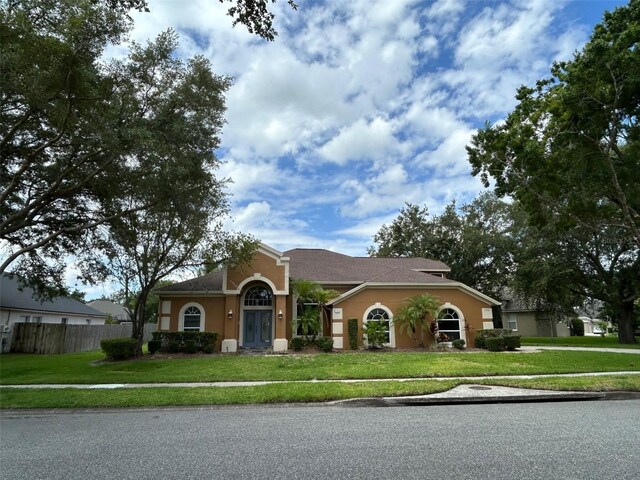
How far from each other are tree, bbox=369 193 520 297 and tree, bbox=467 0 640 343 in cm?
1858

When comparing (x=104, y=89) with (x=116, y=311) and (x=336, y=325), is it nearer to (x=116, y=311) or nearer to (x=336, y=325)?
(x=336, y=325)

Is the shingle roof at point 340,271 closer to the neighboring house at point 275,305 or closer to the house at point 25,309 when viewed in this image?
the neighboring house at point 275,305

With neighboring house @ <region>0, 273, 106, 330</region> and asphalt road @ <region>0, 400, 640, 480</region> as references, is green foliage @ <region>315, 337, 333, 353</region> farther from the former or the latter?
neighboring house @ <region>0, 273, 106, 330</region>

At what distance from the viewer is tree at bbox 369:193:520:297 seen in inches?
1533

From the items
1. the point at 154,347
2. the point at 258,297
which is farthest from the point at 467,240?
the point at 154,347

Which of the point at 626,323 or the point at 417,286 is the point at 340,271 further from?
the point at 626,323

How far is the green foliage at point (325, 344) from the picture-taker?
21.1 m

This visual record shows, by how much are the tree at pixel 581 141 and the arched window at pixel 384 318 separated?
8.54 meters

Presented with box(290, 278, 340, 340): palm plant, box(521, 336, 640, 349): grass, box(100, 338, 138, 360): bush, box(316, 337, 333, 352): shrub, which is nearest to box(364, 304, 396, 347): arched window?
box(290, 278, 340, 340): palm plant

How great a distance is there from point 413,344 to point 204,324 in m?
11.3

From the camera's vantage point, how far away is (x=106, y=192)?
16344 millimetres

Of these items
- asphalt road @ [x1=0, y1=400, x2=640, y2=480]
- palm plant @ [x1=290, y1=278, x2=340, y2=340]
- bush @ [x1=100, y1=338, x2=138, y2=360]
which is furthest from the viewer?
palm plant @ [x1=290, y1=278, x2=340, y2=340]

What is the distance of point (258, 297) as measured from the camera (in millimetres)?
24156

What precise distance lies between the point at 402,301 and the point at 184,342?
11577 millimetres
